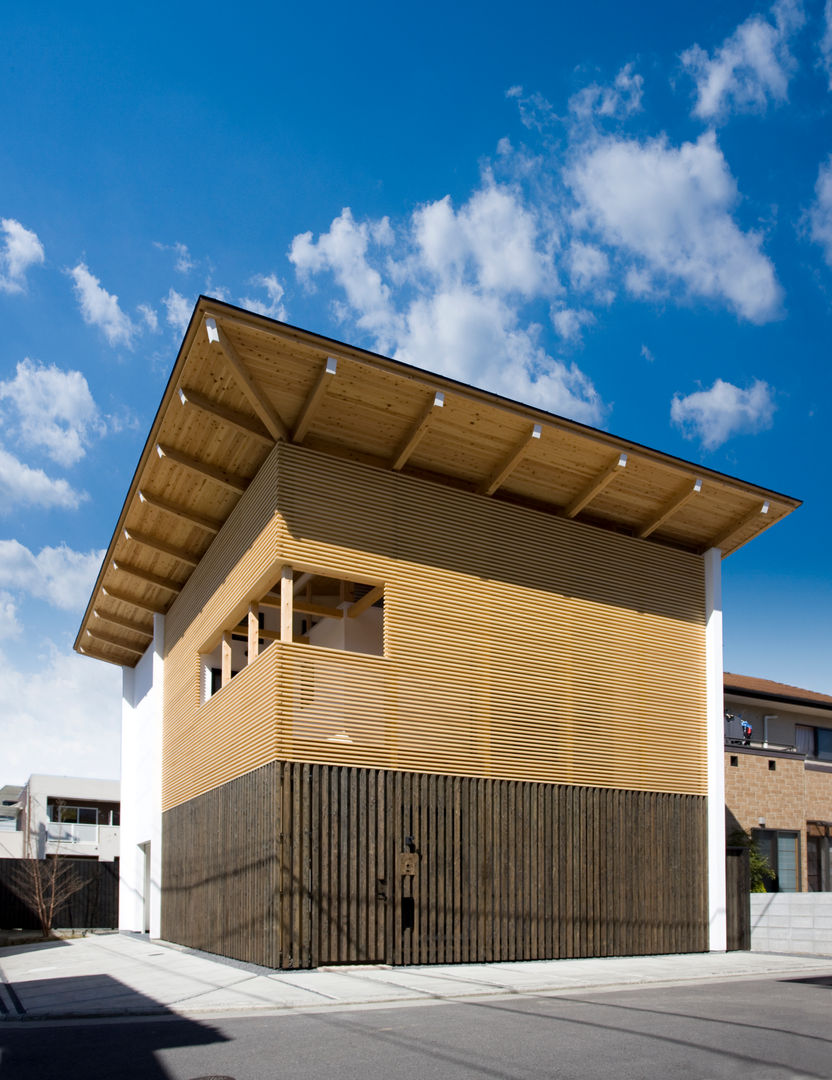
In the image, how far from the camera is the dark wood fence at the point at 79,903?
1126 inches

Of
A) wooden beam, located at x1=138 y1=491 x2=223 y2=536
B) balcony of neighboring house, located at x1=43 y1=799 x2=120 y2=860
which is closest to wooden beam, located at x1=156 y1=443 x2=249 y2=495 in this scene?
wooden beam, located at x1=138 y1=491 x2=223 y2=536

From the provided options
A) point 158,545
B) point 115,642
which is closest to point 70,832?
point 115,642

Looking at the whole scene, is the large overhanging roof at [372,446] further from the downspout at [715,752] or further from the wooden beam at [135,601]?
the wooden beam at [135,601]

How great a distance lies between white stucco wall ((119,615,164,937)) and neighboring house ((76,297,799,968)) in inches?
124

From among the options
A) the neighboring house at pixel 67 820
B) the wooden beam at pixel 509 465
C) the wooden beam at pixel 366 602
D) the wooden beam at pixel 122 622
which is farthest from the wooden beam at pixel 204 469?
the neighboring house at pixel 67 820

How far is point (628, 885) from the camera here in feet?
55.1

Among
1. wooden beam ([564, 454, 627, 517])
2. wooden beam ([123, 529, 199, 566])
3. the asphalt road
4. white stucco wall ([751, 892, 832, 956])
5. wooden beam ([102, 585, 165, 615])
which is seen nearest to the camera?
the asphalt road

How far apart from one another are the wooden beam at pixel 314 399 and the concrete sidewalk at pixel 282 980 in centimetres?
750

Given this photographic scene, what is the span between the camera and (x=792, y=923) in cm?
1820

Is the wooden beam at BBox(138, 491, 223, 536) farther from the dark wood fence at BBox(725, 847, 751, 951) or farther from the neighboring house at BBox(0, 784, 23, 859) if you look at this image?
the neighboring house at BBox(0, 784, 23, 859)

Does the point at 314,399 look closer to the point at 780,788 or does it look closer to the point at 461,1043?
the point at 461,1043

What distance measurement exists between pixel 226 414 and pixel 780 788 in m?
15.9

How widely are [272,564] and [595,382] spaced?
16.7m

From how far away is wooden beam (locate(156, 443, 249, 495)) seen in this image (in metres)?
16.4
